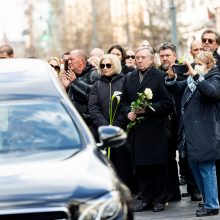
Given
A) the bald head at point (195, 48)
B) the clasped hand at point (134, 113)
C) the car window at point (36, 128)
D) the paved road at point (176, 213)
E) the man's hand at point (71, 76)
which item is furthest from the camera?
the bald head at point (195, 48)

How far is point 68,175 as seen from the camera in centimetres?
750

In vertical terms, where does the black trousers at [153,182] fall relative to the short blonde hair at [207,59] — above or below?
below

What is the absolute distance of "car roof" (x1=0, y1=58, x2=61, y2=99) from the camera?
29.6 ft

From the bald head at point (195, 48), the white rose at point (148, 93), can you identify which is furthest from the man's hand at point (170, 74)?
the bald head at point (195, 48)

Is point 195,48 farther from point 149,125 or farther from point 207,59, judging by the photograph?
point 207,59

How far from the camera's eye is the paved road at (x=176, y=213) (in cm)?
1252

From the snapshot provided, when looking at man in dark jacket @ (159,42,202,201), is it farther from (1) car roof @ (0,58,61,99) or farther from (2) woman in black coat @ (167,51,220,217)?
(1) car roof @ (0,58,61,99)

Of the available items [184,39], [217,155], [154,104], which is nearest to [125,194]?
[217,155]

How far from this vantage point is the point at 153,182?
13742 mm

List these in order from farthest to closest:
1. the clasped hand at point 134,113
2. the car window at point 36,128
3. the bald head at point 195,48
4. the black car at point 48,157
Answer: the bald head at point 195,48, the clasped hand at point 134,113, the car window at point 36,128, the black car at point 48,157

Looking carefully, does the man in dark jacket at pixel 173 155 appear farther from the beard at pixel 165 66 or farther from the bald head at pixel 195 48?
the bald head at pixel 195 48

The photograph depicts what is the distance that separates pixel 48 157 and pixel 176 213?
5245mm

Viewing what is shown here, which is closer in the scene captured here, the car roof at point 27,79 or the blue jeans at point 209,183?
the car roof at point 27,79

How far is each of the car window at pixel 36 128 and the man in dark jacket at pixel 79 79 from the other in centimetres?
553
